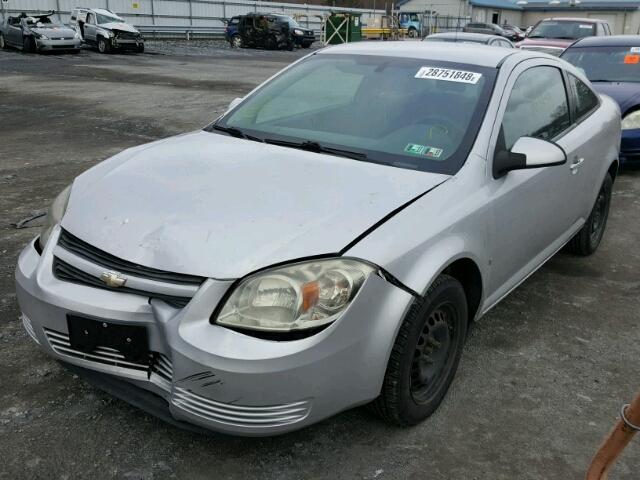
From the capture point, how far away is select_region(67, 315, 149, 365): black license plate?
2.20 m

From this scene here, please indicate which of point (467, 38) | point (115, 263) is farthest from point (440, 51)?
point (467, 38)

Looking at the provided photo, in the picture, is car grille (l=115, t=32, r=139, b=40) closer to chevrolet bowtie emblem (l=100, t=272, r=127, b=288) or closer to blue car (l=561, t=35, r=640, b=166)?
blue car (l=561, t=35, r=640, b=166)

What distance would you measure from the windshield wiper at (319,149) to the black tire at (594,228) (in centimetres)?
223

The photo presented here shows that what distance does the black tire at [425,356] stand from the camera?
2377 millimetres

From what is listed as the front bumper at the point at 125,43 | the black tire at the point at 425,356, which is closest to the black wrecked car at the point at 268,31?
the front bumper at the point at 125,43

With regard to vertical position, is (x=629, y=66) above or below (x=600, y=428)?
above

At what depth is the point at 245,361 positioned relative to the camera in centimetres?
204

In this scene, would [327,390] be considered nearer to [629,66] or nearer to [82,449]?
[82,449]

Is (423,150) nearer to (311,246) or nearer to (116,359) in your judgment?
(311,246)

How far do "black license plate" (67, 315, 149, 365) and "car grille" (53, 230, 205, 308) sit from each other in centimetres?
13

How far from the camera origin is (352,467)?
95.3 inches

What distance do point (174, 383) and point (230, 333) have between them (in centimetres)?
27

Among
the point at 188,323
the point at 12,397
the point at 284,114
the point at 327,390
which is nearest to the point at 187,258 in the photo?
the point at 188,323

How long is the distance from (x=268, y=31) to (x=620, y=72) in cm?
2527
